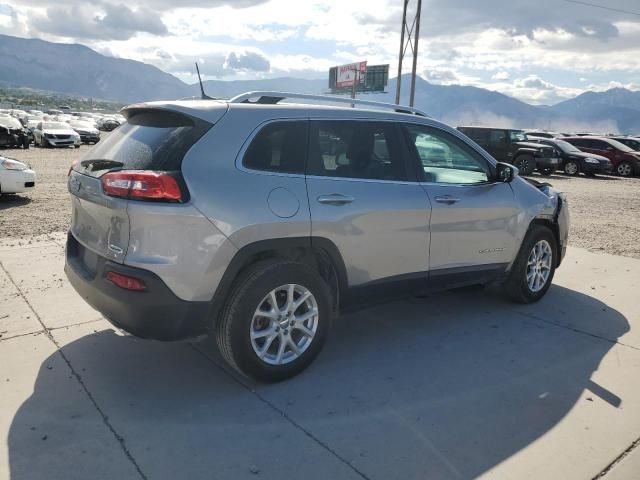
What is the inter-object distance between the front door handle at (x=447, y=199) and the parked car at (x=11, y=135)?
2481cm

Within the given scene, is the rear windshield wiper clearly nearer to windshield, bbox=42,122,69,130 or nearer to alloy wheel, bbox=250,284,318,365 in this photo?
alloy wheel, bbox=250,284,318,365

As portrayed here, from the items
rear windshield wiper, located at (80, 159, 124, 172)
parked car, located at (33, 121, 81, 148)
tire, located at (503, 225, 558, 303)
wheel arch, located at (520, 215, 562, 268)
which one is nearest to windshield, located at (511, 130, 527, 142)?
wheel arch, located at (520, 215, 562, 268)

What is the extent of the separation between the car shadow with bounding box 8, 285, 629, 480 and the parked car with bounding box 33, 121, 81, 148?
85.9ft

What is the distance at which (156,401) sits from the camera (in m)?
3.18

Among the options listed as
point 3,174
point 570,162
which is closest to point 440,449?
point 3,174

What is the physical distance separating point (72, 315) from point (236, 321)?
1986 millimetres

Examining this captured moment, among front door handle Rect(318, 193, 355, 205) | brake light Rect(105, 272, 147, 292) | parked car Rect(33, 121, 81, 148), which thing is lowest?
parked car Rect(33, 121, 81, 148)

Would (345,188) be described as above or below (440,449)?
above

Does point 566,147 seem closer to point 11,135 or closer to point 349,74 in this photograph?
point 11,135

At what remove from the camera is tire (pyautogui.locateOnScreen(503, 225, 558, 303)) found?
192 inches

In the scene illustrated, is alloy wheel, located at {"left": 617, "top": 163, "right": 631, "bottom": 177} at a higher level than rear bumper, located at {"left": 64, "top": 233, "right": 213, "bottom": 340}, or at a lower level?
lower

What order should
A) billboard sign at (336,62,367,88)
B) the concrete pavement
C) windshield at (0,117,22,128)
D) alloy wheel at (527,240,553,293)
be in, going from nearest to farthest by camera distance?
the concrete pavement, alloy wheel at (527,240,553,293), windshield at (0,117,22,128), billboard sign at (336,62,367,88)

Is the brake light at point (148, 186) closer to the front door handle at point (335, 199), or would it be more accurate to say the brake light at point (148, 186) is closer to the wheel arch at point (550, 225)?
the front door handle at point (335, 199)

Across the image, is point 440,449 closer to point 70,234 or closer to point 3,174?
point 70,234
